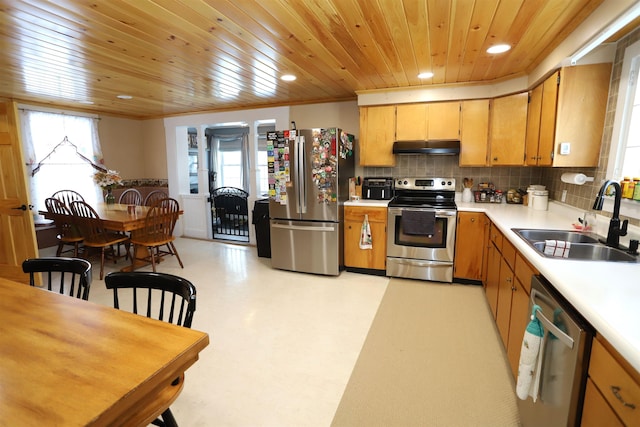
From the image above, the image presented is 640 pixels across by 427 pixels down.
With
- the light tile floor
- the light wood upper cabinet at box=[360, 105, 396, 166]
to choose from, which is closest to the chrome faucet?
the light tile floor

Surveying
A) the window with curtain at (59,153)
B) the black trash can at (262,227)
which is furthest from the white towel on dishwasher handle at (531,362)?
the window with curtain at (59,153)

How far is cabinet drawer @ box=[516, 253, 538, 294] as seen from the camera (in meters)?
1.75

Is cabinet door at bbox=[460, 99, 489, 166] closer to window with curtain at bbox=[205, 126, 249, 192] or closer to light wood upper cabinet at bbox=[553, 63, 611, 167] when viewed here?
light wood upper cabinet at bbox=[553, 63, 611, 167]

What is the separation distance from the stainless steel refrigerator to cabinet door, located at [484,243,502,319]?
5.24 feet

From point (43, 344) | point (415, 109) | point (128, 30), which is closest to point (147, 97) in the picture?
point (128, 30)

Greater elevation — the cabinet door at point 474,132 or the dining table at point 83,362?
the cabinet door at point 474,132

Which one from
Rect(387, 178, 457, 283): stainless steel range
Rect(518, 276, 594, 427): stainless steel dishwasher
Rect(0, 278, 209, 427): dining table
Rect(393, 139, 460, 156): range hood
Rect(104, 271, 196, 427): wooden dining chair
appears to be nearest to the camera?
Rect(0, 278, 209, 427): dining table

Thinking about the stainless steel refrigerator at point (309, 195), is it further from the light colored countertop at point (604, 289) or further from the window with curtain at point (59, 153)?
the window with curtain at point (59, 153)

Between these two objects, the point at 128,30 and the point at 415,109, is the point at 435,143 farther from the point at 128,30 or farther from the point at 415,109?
the point at 128,30

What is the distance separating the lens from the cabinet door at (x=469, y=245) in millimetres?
3441

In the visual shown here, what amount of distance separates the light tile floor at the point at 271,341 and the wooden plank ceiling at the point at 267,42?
225 centimetres

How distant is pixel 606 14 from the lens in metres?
1.79

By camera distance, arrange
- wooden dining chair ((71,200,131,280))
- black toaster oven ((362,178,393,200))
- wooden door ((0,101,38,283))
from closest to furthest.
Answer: wooden door ((0,101,38,283)) → wooden dining chair ((71,200,131,280)) → black toaster oven ((362,178,393,200))

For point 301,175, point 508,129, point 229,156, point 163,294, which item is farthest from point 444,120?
point 229,156
